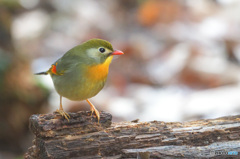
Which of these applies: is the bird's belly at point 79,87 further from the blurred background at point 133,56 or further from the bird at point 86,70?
the blurred background at point 133,56

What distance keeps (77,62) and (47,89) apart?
10.3 feet

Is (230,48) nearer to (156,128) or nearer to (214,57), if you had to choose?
(214,57)

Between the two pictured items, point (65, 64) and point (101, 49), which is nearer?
point (101, 49)

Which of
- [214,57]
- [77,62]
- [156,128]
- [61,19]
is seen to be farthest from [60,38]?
[156,128]

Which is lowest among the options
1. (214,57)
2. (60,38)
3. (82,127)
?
(82,127)

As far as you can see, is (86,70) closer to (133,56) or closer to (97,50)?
(97,50)

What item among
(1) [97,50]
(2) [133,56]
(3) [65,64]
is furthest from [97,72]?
(2) [133,56]

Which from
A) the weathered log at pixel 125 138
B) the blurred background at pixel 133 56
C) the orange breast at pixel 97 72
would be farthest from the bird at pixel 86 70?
the blurred background at pixel 133 56

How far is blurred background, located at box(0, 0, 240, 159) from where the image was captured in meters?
6.91

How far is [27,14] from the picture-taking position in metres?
11.5

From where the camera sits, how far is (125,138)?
3.67 meters

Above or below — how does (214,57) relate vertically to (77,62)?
above

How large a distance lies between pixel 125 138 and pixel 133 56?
19.3 feet

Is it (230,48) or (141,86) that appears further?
(230,48)
